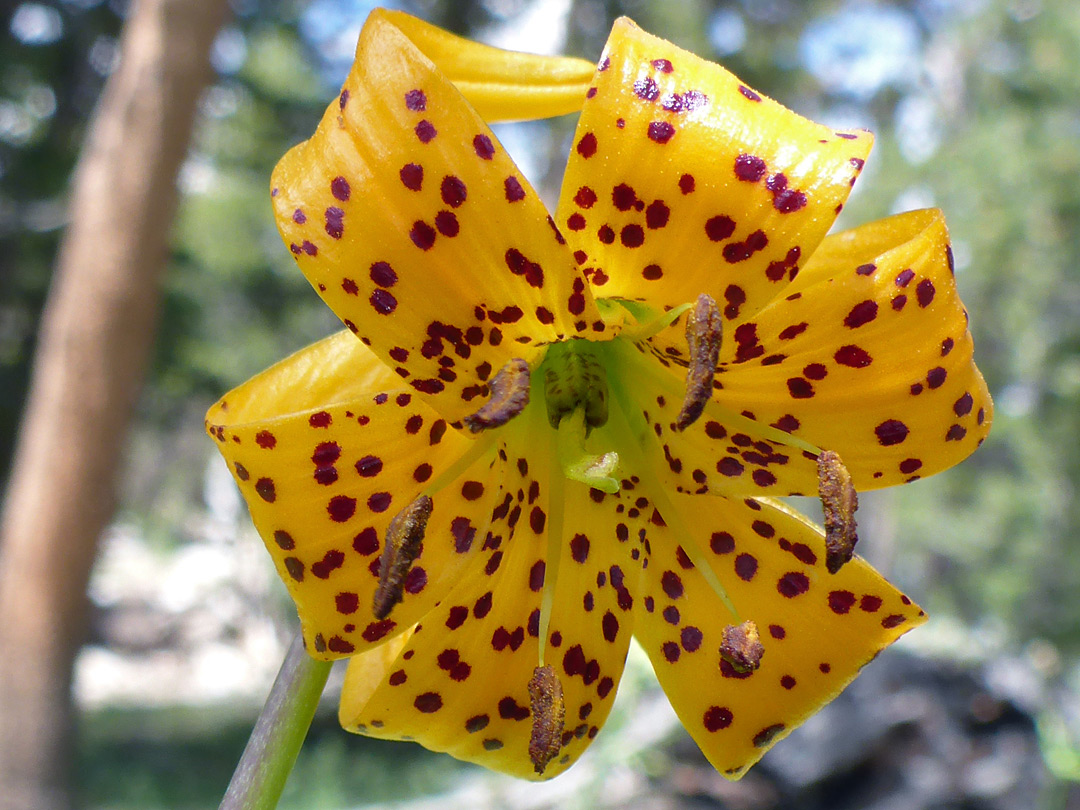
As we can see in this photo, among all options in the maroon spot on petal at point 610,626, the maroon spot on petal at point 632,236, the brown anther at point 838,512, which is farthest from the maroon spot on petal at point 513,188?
the maroon spot on petal at point 610,626

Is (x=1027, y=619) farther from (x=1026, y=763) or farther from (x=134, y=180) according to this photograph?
(x=134, y=180)

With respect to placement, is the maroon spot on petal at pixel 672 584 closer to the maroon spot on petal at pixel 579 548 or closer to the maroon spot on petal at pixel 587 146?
the maroon spot on petal at pixel 579 548

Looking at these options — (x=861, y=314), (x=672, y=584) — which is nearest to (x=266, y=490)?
(x=672, y=584)

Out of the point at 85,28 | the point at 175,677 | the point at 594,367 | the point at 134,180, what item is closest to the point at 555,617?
the point at 594,367

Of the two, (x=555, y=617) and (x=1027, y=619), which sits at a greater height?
(x=555, y=617)

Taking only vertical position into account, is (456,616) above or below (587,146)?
below

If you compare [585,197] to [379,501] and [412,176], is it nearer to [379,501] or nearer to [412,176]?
[412,176]

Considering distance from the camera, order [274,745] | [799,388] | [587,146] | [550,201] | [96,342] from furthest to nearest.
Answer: [550,201], [96,342], [799,388], [587,146], [274,745]

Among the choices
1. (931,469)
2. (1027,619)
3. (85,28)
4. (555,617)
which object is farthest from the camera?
(1027,619)
